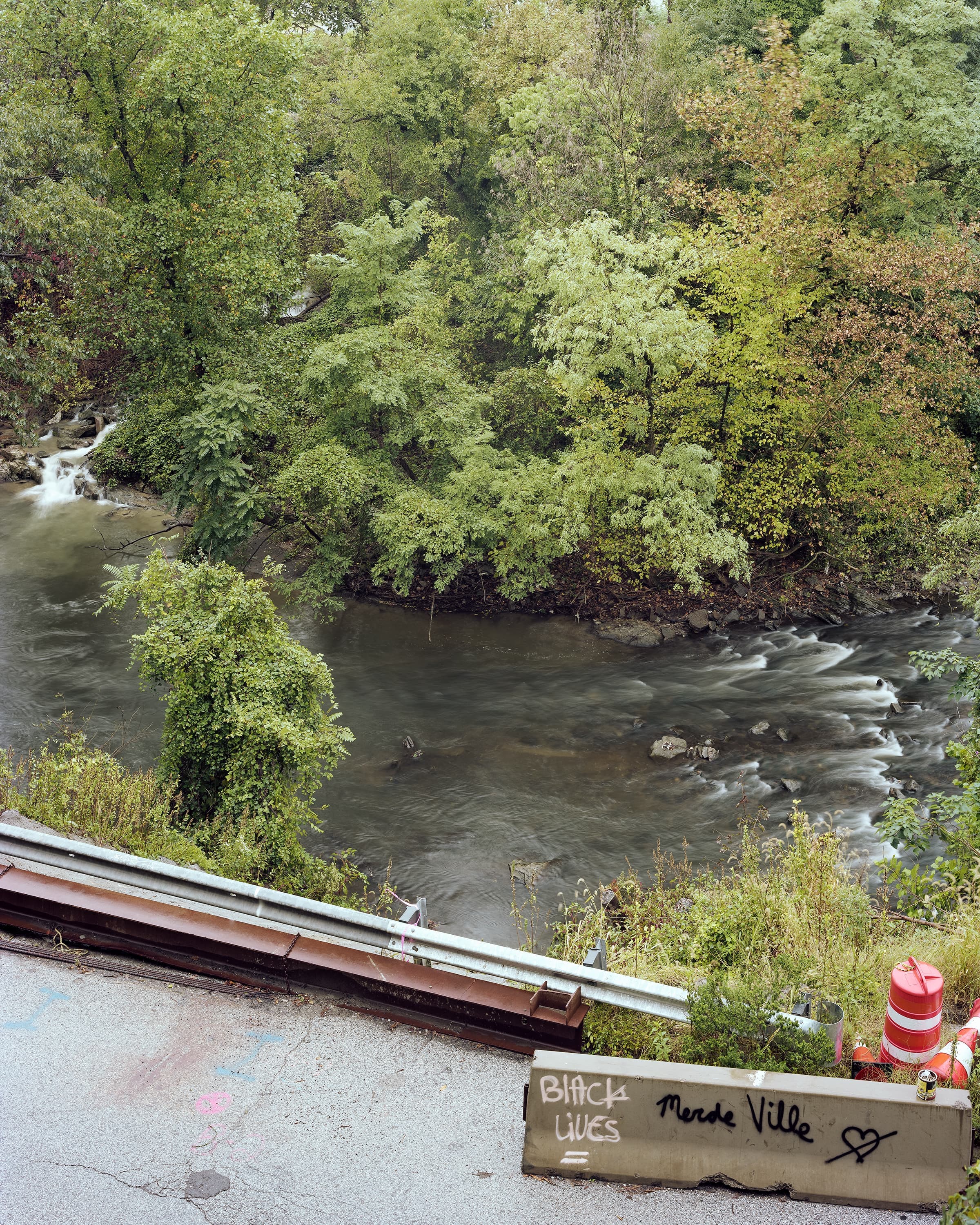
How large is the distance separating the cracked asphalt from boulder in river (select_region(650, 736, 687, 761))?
34.7 feet

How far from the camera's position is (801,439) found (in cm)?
2008

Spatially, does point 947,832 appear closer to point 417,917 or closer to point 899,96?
point 417,917

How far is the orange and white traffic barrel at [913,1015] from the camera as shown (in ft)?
14.9

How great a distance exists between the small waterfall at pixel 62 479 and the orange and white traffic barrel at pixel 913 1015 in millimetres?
24245

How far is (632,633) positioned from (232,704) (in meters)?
11.0

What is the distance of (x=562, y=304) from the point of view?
17609 millimetres

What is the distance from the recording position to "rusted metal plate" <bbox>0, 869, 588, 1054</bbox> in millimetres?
5148

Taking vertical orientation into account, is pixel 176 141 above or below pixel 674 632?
above

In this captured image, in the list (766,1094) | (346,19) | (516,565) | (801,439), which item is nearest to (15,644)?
(516,565)

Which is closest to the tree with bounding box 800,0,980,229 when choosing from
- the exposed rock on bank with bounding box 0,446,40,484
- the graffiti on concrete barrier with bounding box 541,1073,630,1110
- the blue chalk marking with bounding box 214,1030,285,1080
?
the graffiti on concrete barrier with bounding box 541,1073,630,1110

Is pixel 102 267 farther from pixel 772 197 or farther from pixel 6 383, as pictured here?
pixel 772 197

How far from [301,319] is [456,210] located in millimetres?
6184

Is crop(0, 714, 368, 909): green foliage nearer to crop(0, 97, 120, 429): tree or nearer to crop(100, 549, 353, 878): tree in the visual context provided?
crop(100, 549, 353, 878): tree

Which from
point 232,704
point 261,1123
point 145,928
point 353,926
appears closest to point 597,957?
point 353,926
